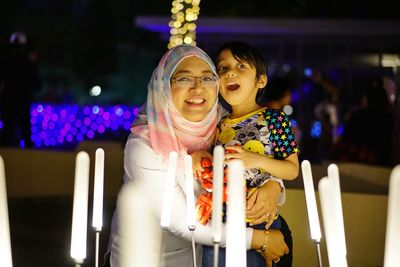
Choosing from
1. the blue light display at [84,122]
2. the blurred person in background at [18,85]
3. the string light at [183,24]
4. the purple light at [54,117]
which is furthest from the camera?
the blue light display at [84,122]

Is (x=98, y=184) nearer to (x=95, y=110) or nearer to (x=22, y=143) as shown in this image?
(x=22, y=143)

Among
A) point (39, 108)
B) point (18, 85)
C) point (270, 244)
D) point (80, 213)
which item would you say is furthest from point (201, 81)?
point (39, 108)

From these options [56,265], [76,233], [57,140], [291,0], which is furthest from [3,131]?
[291,0]

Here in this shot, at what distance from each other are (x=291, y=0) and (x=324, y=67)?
38.3 ft

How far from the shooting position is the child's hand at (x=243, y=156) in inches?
114

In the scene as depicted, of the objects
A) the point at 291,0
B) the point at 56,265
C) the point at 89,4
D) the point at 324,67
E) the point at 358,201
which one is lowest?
the point at 56,265

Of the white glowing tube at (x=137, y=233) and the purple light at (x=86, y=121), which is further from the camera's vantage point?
the purple light at (x=86, y=121)

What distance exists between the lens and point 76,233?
218cm

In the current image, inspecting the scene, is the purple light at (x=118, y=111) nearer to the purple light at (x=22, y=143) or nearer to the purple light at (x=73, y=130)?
the purple light at (x=73, y=130)

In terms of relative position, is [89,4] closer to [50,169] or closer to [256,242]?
[50,169]

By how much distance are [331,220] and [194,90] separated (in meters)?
1.21

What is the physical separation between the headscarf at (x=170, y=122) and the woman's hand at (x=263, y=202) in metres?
0.33

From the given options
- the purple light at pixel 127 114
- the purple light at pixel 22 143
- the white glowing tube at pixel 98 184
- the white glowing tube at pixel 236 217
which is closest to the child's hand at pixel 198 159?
the white glowing tube at pixel 98 184

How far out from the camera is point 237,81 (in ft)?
10.6
